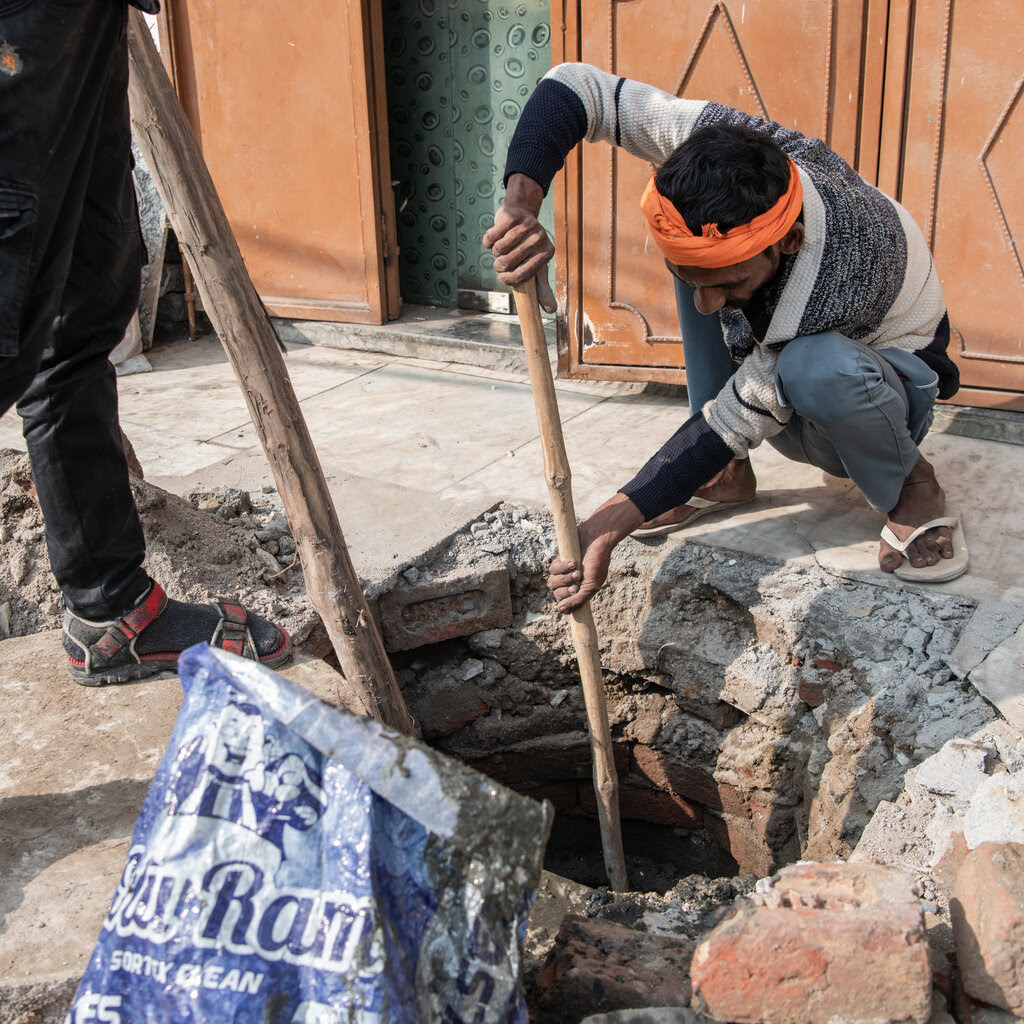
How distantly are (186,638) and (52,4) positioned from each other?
52.6 inches

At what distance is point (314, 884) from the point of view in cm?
130

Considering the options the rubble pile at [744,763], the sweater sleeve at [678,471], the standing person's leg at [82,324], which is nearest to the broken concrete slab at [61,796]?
the standing person's leg at [82,324]

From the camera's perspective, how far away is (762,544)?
2.75 metres

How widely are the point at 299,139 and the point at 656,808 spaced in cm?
357

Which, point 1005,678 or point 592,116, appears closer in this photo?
point 1005,678

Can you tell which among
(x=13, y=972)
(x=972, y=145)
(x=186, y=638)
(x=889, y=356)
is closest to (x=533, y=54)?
(x=972, y=145)

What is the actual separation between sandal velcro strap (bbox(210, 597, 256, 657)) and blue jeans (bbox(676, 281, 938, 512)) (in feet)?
4.75

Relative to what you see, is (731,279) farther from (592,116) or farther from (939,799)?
(939,799)

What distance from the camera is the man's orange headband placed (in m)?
2.07

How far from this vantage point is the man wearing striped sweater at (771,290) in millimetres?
2096

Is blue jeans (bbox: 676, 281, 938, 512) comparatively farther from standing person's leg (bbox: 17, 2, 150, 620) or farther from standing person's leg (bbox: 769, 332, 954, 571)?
standing person's leg (bbox: 17, 2, 150, 620)

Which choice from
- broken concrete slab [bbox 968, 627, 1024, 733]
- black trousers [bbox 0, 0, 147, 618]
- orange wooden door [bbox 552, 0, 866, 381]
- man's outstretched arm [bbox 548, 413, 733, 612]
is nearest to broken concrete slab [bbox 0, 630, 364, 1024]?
black trousers [bbox 0, 0, 147, 618]

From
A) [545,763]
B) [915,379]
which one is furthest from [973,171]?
[545,763]

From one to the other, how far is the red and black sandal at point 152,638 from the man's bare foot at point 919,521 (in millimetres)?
1605
